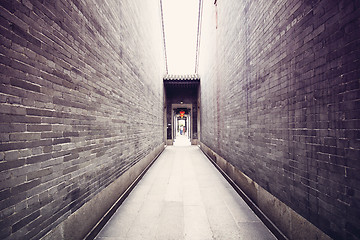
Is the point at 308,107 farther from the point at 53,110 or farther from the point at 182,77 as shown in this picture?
the point at 182,77

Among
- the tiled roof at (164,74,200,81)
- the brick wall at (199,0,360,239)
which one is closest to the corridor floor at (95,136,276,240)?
the brick wall at (199,0,360,239)

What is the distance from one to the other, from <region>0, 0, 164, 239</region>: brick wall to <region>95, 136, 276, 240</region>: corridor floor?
0.76 metres

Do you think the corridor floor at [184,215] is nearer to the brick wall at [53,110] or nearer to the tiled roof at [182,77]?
the brick wall at [53,110]

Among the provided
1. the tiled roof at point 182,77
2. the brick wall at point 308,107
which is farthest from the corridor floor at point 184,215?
the tiled roof at point 182,77

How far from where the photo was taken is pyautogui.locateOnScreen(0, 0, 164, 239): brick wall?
128 cm

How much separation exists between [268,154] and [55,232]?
2989mm

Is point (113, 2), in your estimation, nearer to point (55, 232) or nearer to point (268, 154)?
point (55, 232)

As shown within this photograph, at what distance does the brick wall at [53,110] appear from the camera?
50.4 inches

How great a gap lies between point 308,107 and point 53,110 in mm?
2827

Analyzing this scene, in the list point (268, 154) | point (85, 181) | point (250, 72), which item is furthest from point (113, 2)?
point (268, 154)

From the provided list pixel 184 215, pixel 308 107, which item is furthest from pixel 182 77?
pixel 308 107

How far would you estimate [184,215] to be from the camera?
113 inches

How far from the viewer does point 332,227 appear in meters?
1.51

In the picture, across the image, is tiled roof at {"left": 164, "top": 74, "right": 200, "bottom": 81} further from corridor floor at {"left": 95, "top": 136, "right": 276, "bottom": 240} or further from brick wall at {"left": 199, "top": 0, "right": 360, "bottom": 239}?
corridor floor at {"left": 95, "top": 136, "right": 276, "bottom": 240}
